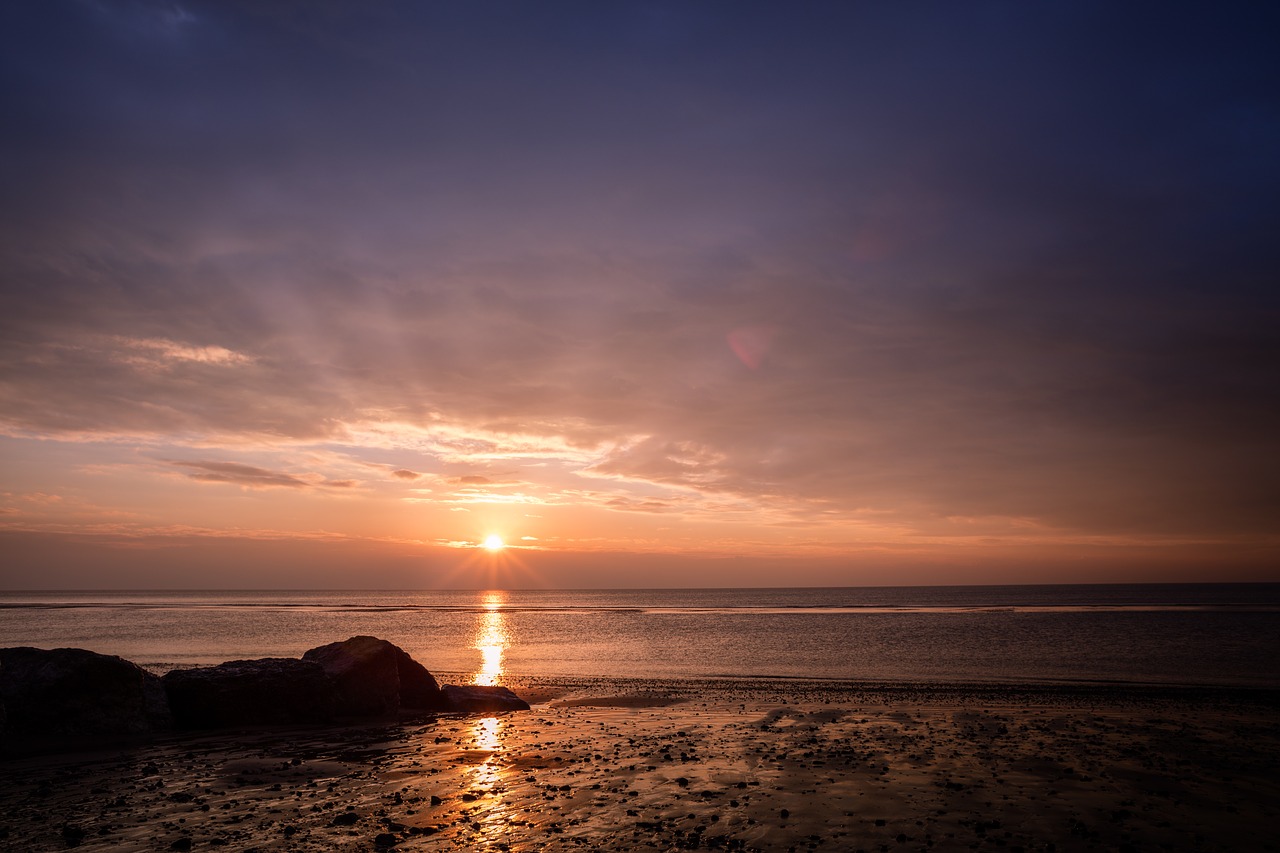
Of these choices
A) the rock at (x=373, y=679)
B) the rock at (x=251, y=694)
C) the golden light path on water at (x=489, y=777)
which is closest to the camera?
the golden light path on water at (x=489, y=777)

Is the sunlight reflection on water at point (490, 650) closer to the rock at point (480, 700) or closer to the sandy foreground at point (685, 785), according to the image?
the rock at point (480, 700)

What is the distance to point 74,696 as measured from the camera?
19844mm

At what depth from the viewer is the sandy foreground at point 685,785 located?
1145 centimetres

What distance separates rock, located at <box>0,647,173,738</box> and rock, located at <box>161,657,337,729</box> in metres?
0.72

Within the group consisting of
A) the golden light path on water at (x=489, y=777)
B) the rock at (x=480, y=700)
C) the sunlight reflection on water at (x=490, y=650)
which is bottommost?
the sunlight reflection on water at (x=490, y=650)

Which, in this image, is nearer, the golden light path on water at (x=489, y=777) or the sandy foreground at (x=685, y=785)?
the sandy foreground at (x=685, y=785)

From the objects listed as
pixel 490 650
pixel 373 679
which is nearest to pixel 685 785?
pixel 373 679

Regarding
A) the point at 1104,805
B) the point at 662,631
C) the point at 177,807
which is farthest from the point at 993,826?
the point at 662,631

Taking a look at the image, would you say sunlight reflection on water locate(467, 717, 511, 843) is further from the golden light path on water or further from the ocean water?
the ocean water

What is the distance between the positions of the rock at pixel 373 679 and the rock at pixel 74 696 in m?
5.20

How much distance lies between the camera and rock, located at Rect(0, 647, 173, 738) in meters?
19.4

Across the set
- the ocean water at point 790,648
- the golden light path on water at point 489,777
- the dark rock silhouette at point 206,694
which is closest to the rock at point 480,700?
the dark rock silhouette at point 206,694

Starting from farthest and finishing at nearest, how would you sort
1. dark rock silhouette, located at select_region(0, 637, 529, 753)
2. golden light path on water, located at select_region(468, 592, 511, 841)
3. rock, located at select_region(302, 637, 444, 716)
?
1. rock, located at select_region(302, 637, 444, 716)
2. dark rock silhouette, located at select_region(0, 637, 529, 753)
3. golden light path on water, located at select_region(468, 592, 511, 841)

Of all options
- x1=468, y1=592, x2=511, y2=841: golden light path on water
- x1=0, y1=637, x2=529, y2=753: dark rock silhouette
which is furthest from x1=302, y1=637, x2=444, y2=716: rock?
x1=468, y1=592, x2=511, y2=841: golden light path on water
